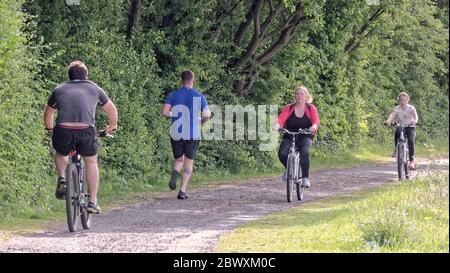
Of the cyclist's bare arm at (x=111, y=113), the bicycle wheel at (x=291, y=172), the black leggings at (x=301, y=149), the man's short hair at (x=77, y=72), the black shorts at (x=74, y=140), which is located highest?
the man's short hair at (x=77, y=72)

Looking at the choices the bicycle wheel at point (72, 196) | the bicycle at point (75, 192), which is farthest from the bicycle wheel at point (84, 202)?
the bicycle wheel at point (72, 196)

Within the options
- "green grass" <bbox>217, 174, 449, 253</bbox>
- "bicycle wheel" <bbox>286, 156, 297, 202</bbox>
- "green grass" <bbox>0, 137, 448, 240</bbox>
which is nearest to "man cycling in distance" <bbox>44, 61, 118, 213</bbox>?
"green grass" <bbox>0, 137, 448, 240</bbox>

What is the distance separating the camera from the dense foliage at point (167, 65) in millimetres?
16828

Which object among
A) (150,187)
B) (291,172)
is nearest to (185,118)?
(291,172)

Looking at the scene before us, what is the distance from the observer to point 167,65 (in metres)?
25.3

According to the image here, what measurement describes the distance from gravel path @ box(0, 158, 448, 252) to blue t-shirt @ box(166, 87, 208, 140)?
1.20m

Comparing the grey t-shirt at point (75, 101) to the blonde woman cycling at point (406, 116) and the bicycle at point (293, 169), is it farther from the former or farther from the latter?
the blonde woman cycling at point (406, 116)

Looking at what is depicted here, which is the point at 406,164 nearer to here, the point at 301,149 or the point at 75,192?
the point at 301,149

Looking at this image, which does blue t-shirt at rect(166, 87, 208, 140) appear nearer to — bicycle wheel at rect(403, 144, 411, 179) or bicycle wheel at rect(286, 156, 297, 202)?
bicycle wheel at rect(286, 156, 297, 202)

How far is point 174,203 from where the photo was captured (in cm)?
1883

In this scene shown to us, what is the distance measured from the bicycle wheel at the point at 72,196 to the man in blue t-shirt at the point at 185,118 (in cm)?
492

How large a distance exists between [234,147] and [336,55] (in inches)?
333

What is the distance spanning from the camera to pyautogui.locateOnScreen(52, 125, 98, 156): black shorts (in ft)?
45.7
